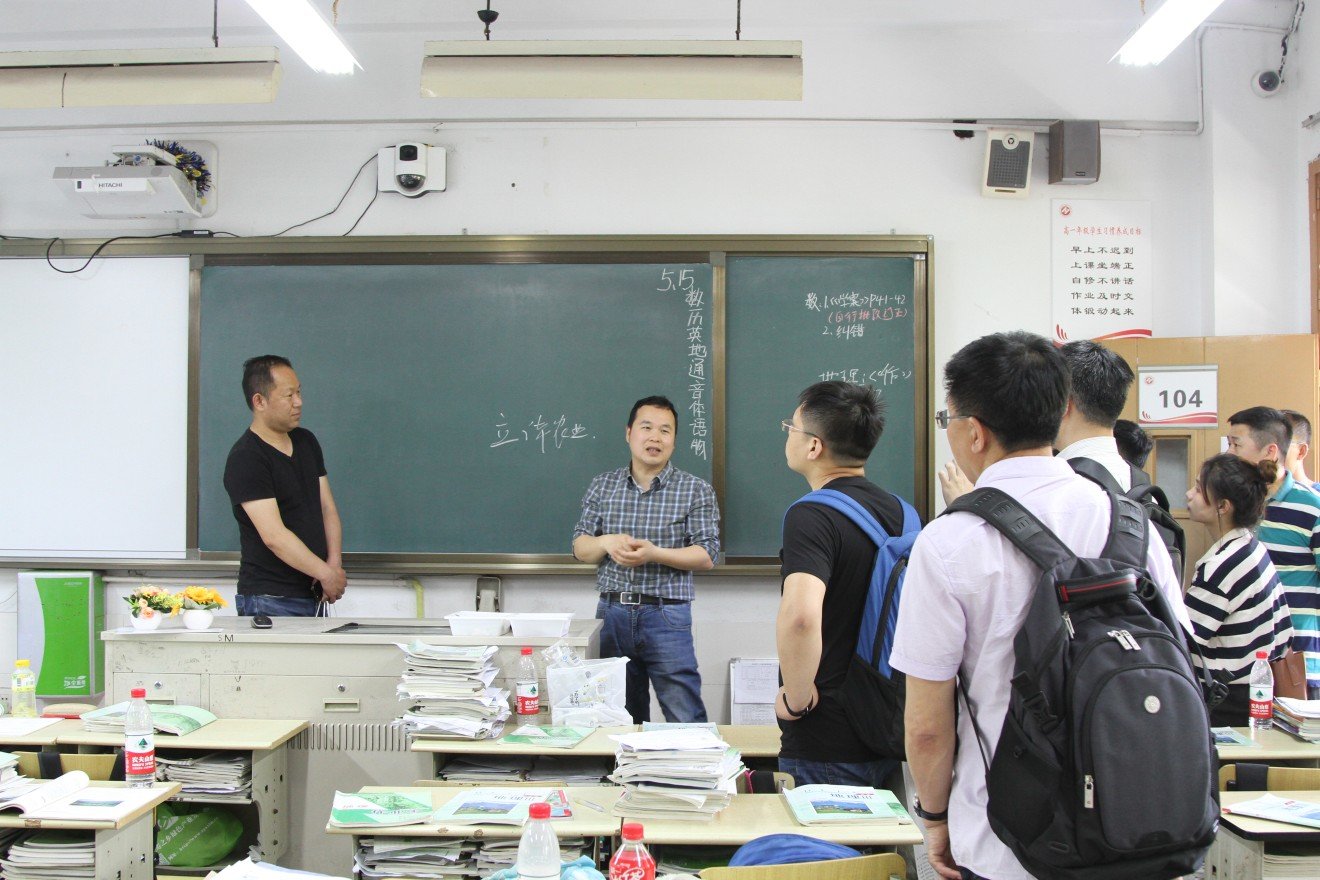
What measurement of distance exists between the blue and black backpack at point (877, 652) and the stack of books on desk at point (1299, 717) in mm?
1453

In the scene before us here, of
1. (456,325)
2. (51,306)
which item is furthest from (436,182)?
(51,306)

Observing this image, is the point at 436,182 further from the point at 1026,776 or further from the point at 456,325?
the point at 1026,776

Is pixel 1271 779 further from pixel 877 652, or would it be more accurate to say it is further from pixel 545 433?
pixel 545 433

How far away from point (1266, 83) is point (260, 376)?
4433mm

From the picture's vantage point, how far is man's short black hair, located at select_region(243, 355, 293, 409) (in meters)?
3.55

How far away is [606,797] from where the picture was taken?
2.22 m

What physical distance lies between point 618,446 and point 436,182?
1.45 meters

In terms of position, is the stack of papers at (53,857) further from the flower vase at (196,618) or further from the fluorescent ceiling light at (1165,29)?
the fluorescent ceiling light at (1165,29)

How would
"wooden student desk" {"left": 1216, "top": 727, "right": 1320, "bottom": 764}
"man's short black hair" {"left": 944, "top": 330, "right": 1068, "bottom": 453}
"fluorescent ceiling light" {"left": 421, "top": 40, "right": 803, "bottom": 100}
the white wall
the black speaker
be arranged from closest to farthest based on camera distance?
"man's short black hair" {"left": 944, "top": 330, "right": 1068, "bottom": 453} → "wooden student desk" {"left": 1216, "top": 727, "right": 1320, "bottom": 764} → "fluorescent ceiling light" {"left": 421, "top": 40, "right": 803, "bottom": 100} → the black speaker → the white wall

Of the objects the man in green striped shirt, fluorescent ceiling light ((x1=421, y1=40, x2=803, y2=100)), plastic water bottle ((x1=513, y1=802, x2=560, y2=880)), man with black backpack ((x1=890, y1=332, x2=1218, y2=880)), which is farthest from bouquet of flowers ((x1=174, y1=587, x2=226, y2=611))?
the man in green striped shirt

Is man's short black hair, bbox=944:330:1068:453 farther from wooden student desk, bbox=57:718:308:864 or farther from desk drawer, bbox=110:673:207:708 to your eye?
desk drawer, bbox=110:673:207:708

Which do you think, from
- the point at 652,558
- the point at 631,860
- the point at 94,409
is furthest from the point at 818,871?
the point at 94,409

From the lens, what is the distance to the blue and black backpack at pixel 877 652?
2076mm

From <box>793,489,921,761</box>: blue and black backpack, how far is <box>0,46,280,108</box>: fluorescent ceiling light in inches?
99.9
